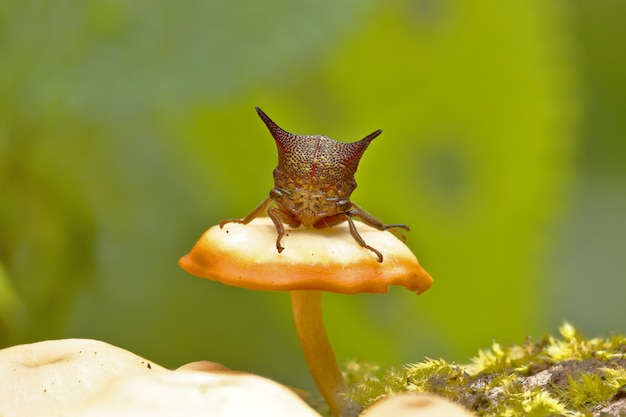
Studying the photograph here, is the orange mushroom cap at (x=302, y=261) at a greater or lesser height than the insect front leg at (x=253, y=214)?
lesser

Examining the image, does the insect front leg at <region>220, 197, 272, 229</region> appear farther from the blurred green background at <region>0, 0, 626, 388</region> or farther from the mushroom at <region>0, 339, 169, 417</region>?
the blurred green background at <region>0, 0, 626, 388</region>

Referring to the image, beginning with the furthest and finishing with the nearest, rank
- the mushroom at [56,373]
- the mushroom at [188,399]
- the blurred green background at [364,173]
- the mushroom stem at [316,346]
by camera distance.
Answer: the blurred green background at [364,173] < the mushroom stem at [316,346] < the mushroom at [56,373] < the mushroom at [188,399]

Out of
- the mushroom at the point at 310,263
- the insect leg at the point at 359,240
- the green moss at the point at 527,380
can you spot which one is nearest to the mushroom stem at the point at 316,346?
the mushroom at the point at 310,263

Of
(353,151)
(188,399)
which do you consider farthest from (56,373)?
(353,151)

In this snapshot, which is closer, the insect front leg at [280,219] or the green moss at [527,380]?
the green moss at [527,380]

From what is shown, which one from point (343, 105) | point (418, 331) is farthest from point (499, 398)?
point (343, 105)

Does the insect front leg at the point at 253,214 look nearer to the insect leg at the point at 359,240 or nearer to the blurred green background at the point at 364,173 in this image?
the insect leg at the point at 359,240

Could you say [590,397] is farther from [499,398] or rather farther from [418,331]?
[418,331]
